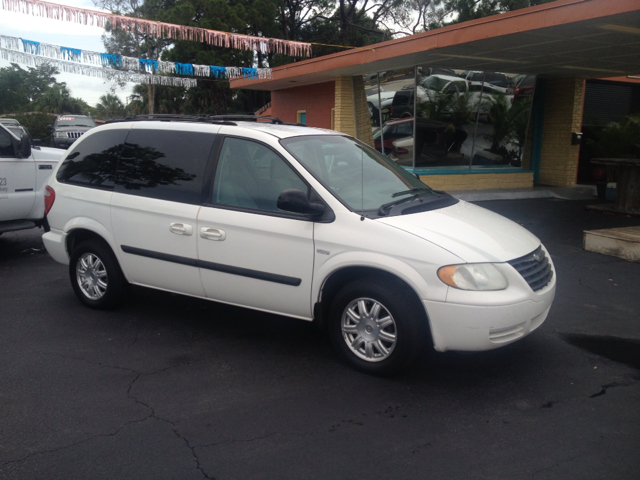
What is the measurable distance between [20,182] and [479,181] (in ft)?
36.4

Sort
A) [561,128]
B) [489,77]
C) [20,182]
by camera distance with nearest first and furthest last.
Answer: [20,182] < [489,77] < [561,128]

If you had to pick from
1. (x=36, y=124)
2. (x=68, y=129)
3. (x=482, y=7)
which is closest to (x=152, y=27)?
(x=68, y=129)

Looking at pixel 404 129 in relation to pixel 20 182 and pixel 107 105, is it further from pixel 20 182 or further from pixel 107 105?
pixel 107 105

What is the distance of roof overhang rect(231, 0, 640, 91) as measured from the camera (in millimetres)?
8586

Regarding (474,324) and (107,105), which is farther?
(107,105)

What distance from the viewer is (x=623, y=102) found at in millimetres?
18641

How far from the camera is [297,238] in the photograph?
4344mm

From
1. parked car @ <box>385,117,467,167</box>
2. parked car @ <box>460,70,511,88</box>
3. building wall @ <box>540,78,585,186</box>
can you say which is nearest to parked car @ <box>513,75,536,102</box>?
parked car @ <box>460,70,511,88</box>

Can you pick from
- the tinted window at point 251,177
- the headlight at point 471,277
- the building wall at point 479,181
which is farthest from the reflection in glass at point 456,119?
the headlight at point 471,277

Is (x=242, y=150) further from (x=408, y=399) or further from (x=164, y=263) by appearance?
(x=408, y=399)

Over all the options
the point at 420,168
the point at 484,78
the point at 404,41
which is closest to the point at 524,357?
the point at 404,41

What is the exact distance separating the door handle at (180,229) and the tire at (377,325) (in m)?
1.42

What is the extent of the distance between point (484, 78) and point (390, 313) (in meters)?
12.0

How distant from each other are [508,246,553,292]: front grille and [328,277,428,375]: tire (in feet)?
2.61
